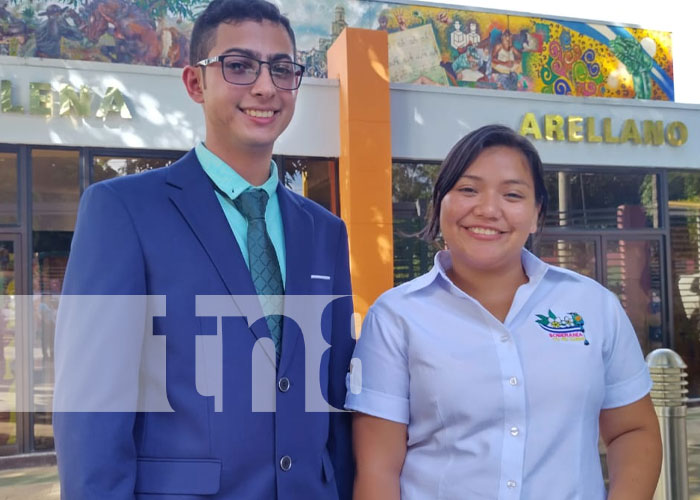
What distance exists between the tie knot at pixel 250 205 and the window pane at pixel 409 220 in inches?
263

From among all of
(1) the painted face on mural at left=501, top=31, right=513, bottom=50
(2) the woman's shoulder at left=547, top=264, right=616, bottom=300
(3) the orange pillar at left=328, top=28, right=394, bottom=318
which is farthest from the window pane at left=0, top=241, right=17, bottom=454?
(1) the painted face on mural at left=501, top=31, right=513, bottom=50

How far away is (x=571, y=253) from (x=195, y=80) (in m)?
8.03

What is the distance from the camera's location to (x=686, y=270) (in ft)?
32.3

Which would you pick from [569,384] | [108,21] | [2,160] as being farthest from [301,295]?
[108,21]

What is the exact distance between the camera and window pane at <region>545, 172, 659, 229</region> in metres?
9.39

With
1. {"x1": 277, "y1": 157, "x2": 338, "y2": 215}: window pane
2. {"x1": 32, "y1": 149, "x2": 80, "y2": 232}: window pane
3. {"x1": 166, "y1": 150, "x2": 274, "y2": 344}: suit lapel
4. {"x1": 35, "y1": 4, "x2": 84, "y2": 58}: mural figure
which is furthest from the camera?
{"x1": 277, "y1": 157, "x2": 338, "y2": 215}: window pane

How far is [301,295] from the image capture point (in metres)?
2.00

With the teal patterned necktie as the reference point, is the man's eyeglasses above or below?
above

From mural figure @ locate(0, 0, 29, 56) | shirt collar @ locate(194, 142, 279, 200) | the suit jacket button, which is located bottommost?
the suit jacket button

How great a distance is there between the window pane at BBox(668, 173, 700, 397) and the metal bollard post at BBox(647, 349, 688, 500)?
649cm

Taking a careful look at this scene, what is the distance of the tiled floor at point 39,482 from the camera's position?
5.65 meters

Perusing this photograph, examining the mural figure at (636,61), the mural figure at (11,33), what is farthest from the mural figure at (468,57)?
the mural figure at (11,33)

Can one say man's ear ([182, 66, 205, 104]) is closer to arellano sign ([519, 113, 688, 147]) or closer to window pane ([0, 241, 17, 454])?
window pane ([0, 241, 17, 454])

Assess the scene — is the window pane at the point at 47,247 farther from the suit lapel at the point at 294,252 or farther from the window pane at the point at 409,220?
the suit lapel at the point at 294,252
